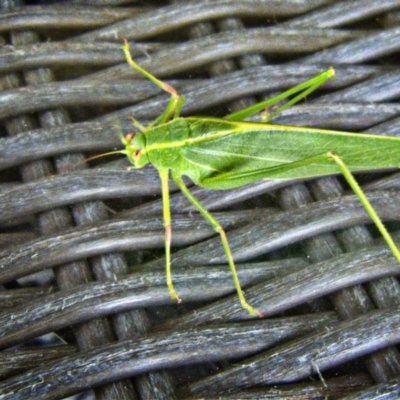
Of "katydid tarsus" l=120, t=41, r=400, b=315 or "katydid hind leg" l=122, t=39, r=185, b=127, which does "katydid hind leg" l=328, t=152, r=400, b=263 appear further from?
"katydid hind leg" l=122, t=39, r=185, b=127

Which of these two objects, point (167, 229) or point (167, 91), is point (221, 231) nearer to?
point (167, 229)

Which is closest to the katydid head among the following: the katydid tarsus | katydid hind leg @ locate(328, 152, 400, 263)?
the katydid tarsus

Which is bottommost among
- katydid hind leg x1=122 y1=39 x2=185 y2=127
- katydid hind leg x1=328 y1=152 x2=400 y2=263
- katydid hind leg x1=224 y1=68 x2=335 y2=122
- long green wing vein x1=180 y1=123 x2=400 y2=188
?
katydid hind leg x1=328 y1=152 x2=400 y2=263

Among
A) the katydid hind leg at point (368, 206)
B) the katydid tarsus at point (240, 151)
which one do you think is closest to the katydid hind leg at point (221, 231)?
the katydid tarsus at point (240, 151)

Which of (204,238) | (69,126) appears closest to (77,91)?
(69,126)

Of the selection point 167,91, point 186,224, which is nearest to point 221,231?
point 186,224

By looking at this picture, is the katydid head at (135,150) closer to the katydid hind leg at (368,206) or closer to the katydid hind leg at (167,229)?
the katydid hind leg at (167,229)

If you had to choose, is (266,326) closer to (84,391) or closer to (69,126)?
(84,391)
